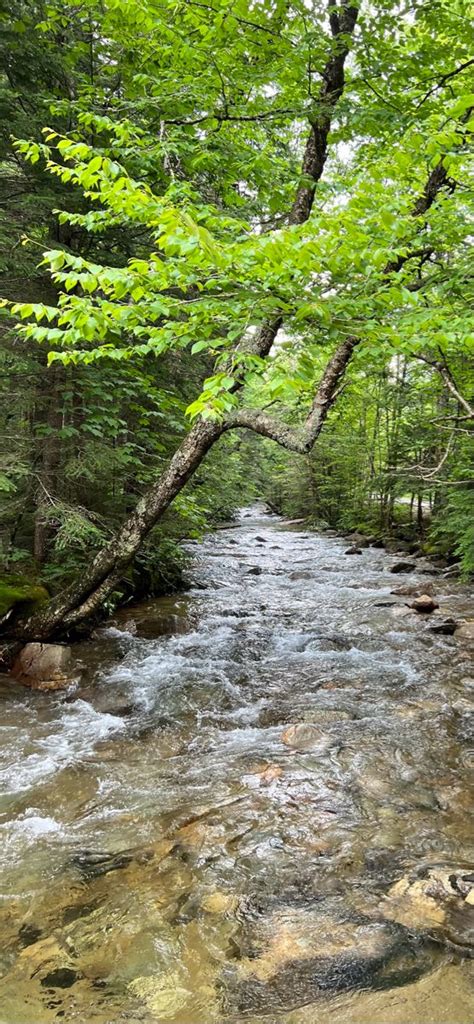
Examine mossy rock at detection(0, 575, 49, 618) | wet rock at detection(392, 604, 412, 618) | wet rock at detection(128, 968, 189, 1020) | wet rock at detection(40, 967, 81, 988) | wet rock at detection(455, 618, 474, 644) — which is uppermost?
mossy rock at detection(0, 575, 49, 618)

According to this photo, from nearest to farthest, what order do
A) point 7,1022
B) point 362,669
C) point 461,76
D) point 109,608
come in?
point 7,1022
point 461,76
point 362,669
point 109,608

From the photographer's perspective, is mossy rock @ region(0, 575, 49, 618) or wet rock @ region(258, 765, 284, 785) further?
mossy rock @ region(0, 575, 49, 618)

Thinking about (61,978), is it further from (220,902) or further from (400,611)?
(400,611)

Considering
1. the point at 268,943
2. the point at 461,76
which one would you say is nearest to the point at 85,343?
the point at 461,76

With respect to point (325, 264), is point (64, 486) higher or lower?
lower

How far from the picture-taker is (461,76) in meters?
6.66

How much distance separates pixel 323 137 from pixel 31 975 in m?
8.97

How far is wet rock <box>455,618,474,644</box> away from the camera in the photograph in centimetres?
901

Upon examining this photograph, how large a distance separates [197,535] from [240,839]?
22.6 feet

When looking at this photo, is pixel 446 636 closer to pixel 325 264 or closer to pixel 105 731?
pixel 105 731

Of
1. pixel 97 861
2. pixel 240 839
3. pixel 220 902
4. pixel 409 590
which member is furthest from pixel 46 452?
pixel 409 590

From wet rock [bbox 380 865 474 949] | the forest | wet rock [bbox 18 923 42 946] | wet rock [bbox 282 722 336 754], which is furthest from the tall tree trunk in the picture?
wet rock [bbox 380 865 474 949]

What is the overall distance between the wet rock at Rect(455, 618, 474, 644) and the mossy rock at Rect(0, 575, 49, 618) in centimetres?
700

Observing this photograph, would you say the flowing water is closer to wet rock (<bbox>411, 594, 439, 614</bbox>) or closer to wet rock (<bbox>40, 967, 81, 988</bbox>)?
wet rock (<bbox>40, 967, 81, 988</bbox>)
